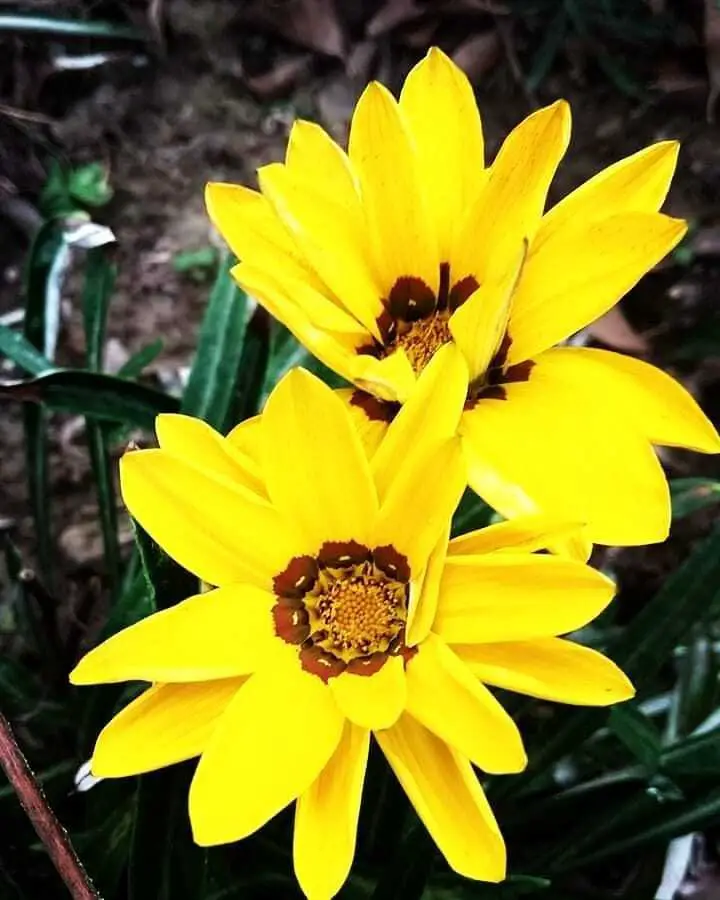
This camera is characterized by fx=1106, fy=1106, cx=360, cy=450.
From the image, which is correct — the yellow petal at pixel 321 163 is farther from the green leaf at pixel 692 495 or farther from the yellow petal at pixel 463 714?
the green leaf at pixel 692 495

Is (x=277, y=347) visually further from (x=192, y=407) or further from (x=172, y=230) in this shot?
(x=172, y=230)

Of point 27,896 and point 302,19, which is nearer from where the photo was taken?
point 27,896

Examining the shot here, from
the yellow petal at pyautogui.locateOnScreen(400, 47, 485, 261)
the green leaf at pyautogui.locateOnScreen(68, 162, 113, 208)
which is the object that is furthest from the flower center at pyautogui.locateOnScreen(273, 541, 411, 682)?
the green leaf at pyautogui.locateOnScreen(68, 162, 113, 208)

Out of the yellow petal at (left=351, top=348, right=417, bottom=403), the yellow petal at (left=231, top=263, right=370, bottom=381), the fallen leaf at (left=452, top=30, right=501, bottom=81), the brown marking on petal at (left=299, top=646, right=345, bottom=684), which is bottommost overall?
the brown marking on petal at (left=299, top=646, right=345, bottom=684)

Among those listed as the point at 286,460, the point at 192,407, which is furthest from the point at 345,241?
the point at 192,407

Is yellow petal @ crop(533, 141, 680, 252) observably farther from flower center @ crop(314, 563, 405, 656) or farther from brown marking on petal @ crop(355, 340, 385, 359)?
flower center @ crop(314, 563, 405, 656)
